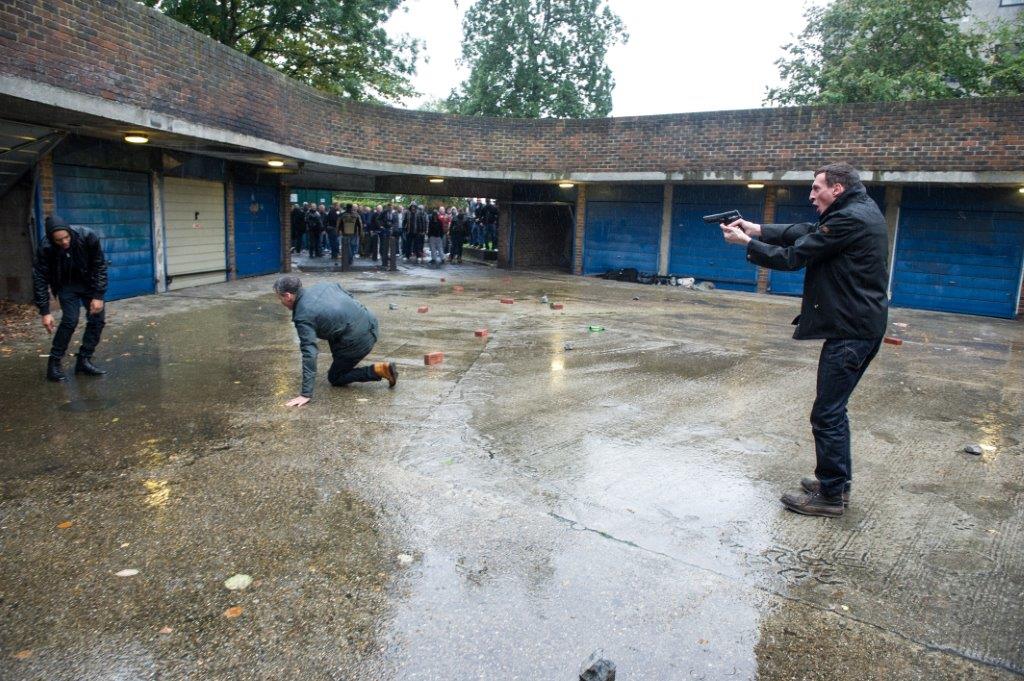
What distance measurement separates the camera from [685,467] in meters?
5.00

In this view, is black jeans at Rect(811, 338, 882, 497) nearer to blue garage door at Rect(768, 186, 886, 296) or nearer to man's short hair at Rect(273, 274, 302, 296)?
man's short hair at Rect(273, 274, 302, 296)

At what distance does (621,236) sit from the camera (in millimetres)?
20406

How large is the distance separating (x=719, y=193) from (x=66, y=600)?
59.1 feet

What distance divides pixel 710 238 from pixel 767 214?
61.8 inches

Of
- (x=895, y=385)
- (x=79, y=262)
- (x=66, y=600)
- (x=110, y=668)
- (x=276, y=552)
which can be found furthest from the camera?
(x=895, y=385)

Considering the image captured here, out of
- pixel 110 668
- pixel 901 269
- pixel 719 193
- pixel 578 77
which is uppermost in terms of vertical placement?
pixel 578 77

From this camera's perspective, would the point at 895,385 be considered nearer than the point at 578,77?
Yes

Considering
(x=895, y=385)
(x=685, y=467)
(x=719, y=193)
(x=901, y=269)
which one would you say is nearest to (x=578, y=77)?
(x=719, y=193)

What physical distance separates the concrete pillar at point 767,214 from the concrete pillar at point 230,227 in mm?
12984

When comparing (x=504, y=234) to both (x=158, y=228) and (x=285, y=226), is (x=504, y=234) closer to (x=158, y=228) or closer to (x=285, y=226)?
(x=285, y=226)

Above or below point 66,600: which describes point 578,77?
above

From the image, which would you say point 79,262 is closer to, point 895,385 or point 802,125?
point 895,385

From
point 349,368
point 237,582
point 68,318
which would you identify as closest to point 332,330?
point 349,368

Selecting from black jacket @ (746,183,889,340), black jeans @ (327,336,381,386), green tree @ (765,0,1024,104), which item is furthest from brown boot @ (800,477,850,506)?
green tree @ (765,0,1024,104)
